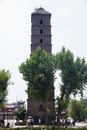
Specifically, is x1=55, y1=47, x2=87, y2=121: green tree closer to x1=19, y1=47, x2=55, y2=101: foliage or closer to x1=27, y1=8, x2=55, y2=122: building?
x1=19, y1=47, x2=55, y2=101: foliage

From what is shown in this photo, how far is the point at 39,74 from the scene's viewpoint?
60281mm

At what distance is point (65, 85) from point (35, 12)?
20940 mm

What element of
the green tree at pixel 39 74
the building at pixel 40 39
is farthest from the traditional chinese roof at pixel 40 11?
the green tree at pixel 39 74

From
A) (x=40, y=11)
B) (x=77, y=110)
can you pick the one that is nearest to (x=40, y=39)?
(x=40, y=11)

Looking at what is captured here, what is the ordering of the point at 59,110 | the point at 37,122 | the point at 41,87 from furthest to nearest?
the point at 37,122, the point at 59,110, the point at 41,87

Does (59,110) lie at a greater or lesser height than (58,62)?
lesser

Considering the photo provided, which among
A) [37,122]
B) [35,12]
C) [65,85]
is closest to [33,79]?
[65,85]

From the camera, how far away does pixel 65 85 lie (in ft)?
200

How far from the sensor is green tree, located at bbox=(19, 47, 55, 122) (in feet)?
196

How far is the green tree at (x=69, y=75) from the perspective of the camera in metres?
60.8

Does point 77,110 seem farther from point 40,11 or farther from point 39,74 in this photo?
point 39,74

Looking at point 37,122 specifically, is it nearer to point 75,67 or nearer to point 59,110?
point 59,110

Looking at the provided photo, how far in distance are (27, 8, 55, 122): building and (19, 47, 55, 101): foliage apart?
417 inches

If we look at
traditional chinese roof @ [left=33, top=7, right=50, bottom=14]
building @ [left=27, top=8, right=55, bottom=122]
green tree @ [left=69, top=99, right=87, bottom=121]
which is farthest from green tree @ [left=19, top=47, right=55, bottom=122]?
green tree @ [left=69, top=99, right=87, bottom=121]
